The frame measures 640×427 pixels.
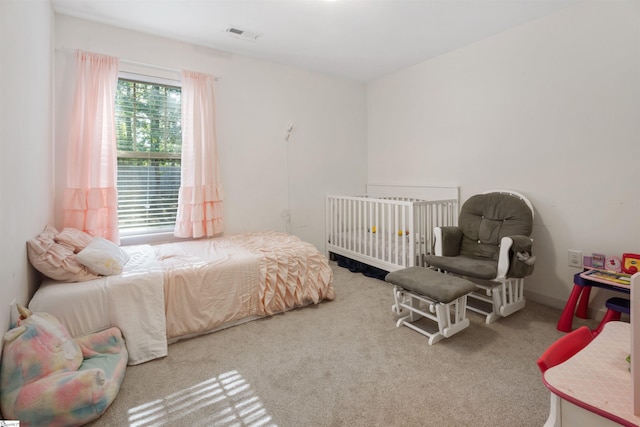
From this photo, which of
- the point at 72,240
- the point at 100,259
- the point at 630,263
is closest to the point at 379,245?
the point at 630,263

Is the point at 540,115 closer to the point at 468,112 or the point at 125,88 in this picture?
the point at 468,112

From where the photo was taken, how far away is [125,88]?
→ 9.20 feet

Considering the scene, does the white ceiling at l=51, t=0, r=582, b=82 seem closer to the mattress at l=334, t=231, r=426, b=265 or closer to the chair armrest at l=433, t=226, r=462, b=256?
the chair armrest at l=433, t=226, r=462, b=256

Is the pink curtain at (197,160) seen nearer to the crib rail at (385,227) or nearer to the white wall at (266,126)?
the white wall at (266,126)

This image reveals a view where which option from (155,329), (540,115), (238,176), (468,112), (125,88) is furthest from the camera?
(238,176)

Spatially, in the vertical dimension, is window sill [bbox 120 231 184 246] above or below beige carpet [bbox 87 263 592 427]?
above

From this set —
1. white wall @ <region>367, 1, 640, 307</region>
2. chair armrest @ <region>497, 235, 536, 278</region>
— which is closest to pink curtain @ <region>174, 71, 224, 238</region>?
white wall @ <region>367, 1, 640, 307</region>

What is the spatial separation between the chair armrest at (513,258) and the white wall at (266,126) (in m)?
2.19

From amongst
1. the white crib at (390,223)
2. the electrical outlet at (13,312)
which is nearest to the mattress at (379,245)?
the white crib at (390,223)

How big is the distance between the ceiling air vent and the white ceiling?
0.04 m

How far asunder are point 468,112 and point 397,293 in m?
2.01

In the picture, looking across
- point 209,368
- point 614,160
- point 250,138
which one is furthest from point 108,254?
point 614,160

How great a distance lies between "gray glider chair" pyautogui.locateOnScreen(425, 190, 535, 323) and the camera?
2.25 meters

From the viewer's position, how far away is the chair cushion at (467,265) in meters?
2.23
